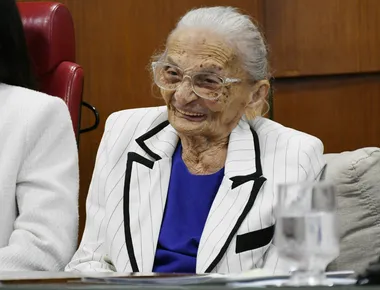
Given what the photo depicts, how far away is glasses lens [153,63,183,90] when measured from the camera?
224 centimetres

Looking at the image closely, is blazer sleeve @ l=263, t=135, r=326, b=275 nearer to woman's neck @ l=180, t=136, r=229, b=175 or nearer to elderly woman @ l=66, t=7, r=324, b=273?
elderly woman @ l=66, t=7, r=324, b=273

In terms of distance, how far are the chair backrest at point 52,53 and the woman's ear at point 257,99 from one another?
549 millimetres

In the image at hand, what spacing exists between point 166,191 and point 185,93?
0.25 metres

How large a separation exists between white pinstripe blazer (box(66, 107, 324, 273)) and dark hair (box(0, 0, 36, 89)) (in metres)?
0.31

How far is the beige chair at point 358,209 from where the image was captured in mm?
2145

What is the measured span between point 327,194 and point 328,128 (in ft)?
6.27

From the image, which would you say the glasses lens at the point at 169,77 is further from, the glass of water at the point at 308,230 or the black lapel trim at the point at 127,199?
the glass of water at the point at 308,230

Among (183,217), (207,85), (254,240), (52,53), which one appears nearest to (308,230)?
(254,240)

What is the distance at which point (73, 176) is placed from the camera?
230 cm

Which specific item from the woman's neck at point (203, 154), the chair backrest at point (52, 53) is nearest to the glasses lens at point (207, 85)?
the woman's neck at point (203, 154)

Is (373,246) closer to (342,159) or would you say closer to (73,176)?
(342,159)

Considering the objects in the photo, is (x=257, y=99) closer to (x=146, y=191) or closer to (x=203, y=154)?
(x=203, y=154)

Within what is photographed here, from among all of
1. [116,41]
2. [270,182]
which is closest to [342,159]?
[270,182]

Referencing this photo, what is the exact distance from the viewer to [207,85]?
2246mm
